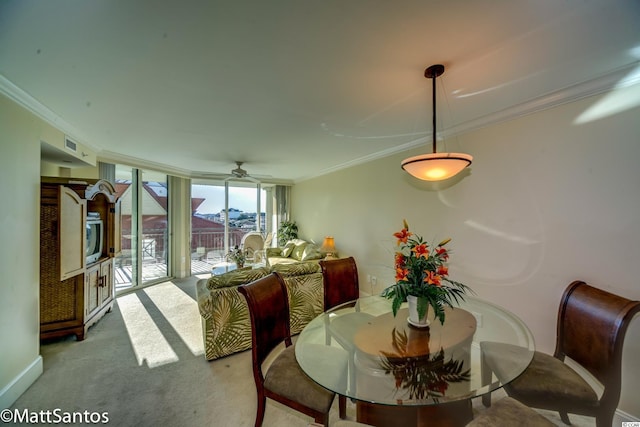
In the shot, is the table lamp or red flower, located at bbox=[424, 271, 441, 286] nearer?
red flower, located at bbox=[424, 271, 441, 286]

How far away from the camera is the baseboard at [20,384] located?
1.85m

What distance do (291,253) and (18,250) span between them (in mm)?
4166

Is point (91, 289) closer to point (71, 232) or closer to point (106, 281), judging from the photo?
point (106, 281)

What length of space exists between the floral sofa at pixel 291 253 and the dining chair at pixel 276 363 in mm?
2942

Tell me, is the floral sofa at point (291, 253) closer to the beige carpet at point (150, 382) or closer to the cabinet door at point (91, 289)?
the beige carpet at point (150, 382)

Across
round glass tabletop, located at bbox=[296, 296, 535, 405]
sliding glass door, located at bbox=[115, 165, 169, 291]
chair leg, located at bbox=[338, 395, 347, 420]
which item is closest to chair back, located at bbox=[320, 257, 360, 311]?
round glass tabletop, located at bbox=[296, 296, 535, 405]

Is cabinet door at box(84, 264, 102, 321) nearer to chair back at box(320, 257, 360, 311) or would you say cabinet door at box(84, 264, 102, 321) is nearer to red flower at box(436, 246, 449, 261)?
chair back at box(320, 257, 360, 311)

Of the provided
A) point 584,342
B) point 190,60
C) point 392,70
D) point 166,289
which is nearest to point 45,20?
point 190,60

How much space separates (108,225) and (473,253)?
480cm

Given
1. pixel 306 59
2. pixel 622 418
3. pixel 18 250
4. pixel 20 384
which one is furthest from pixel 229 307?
pixel 622 418

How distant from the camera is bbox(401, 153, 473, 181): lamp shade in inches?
67.2

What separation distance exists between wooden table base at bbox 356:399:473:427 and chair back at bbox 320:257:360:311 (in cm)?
100

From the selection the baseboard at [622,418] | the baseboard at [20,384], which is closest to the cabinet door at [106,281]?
the baseboard at [20,384]

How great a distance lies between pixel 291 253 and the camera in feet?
18.8
